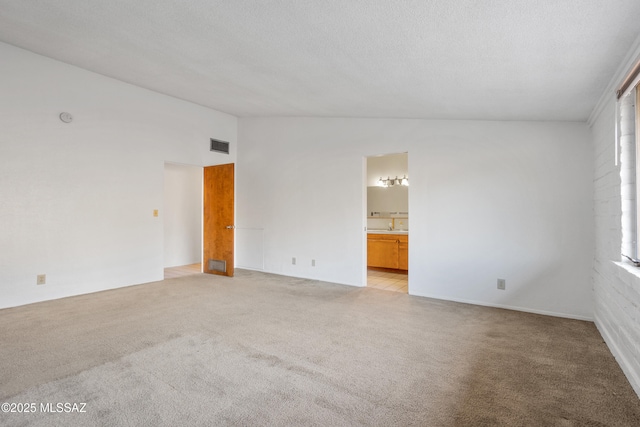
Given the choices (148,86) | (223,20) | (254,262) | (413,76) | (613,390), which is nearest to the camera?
(613,390)

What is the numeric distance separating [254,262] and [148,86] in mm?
3476

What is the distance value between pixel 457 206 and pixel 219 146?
14.6 feet

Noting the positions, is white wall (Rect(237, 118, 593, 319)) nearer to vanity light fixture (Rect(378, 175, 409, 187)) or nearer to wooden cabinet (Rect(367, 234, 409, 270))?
wooden cabinet (Rect(367, 234, 409, 270))

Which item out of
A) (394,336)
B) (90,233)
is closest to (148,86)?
(90,233)

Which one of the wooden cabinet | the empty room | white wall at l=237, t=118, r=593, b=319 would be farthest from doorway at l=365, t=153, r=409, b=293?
white wall at l=237, t=118, r=593, b=319

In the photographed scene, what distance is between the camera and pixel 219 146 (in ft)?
21.0

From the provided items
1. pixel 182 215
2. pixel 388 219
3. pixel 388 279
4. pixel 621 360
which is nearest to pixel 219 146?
pixel 182 215

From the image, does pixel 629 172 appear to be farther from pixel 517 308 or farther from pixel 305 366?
pixel 305 366

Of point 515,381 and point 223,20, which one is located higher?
point 223,20

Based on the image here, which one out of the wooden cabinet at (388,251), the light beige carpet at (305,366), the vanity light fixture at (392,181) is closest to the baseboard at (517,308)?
the light beige carpet at (305,366)

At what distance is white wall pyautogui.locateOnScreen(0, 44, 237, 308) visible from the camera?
3.92 meters

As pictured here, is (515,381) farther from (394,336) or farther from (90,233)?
(90,233)

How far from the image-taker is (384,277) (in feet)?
19.4

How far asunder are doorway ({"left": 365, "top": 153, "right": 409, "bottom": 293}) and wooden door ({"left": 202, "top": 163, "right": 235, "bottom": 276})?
252 centimetres
